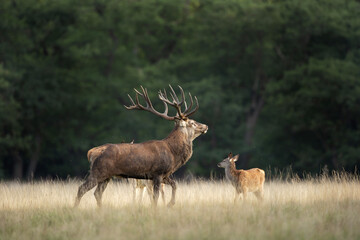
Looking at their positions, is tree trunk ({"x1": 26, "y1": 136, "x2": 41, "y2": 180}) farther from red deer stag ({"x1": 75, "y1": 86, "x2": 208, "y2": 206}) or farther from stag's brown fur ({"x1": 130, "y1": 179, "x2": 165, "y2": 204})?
red deer stag ({"x1": 75, "y1": 86, "x2": 208, "y2": 206})

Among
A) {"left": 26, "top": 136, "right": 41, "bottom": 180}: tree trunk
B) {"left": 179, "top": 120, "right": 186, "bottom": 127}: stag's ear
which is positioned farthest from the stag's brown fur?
{"left": 26, "top": 136, "right": 41, "bottom": 180}: tree trunk

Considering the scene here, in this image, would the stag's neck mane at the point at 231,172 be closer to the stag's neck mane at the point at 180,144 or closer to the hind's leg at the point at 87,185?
the stag's neck mane at the point at 180,144

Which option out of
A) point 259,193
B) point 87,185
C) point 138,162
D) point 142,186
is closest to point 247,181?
point 259,193

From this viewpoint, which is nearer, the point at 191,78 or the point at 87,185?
the point at 87,185

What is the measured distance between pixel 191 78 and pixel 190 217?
21275 millimetres

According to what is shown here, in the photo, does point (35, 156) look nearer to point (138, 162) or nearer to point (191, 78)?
point (191, 78)

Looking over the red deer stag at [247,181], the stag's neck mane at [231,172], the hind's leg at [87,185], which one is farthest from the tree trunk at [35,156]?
the hind's leg at [87,185]

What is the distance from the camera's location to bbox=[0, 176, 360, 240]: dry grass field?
7.01m

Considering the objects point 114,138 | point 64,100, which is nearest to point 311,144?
point 114,138

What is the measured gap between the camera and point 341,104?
24.8 metres

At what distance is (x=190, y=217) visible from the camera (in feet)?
26.1

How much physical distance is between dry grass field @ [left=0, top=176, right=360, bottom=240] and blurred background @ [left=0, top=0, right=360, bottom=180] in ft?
47.2

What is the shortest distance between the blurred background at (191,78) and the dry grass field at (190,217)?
14388 mm

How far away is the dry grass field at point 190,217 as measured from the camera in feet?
23.0
